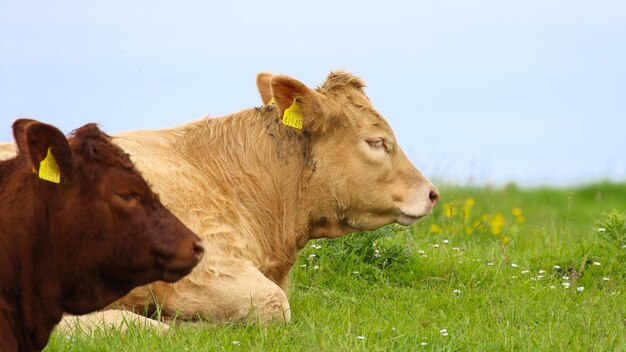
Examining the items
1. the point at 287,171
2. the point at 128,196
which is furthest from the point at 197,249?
the point at 287,171

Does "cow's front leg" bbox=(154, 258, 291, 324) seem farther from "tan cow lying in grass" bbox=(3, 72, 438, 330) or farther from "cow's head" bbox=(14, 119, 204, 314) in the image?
"cow's head" bbox=(14, 119, 204, 314)

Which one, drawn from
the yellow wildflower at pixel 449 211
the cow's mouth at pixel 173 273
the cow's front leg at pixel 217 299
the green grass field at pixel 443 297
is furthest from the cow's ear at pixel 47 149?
the yellow wildflower at pixel 449 211

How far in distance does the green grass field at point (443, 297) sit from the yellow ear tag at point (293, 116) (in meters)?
1.38

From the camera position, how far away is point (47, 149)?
5754mm

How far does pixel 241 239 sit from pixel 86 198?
2727mm

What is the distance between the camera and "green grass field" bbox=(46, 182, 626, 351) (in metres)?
7.45

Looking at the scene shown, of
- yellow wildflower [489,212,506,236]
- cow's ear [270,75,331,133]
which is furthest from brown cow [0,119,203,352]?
yellow wildflower [489,212,506,236]

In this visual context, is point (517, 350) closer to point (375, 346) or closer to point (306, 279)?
point (375, 346)

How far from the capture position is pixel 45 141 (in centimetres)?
573

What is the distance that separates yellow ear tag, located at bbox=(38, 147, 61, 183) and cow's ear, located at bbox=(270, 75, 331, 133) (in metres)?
2.86

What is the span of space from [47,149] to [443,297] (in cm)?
434

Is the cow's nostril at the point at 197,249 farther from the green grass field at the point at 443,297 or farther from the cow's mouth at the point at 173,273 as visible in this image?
the green grass field at the point at 443,297

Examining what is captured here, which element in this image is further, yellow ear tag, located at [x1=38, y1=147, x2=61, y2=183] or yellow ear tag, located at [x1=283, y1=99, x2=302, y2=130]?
yellow ear tag, located at [x1=283, y1=99, x2=302, y2=130]

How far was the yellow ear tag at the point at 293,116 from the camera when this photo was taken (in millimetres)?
8484
